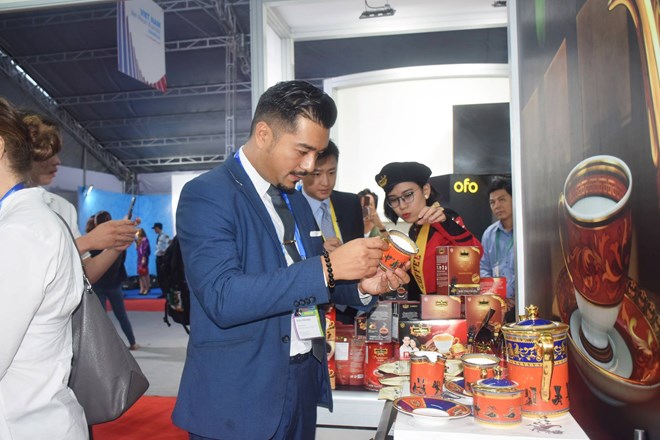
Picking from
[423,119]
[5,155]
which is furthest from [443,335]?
[423,119]

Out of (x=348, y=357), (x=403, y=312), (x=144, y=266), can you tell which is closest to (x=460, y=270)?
(x=403, y=312)

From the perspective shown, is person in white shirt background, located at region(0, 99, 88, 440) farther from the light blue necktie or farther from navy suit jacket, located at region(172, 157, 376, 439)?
the light blue necktie

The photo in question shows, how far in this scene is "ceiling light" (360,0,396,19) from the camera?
298 centimetres

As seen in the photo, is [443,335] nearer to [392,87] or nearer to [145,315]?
[392,87]

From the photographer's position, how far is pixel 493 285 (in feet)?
6.99

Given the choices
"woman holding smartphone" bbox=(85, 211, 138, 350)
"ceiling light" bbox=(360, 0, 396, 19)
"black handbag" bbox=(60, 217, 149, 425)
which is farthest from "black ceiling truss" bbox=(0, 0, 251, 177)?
"black handbag" bbox=(60, 217, 149, 425)

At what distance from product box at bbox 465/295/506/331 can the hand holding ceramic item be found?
481mm

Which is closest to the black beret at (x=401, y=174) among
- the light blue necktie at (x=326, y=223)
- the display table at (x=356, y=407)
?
the light blue necktie at (x=326, y=223)

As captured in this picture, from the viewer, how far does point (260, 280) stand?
1.20m

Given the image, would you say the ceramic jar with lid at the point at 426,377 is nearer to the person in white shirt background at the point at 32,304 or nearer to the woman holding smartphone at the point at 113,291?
the person in white shirt background at the point at 32,304

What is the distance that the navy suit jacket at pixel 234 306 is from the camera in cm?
120

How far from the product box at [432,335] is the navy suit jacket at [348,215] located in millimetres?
967

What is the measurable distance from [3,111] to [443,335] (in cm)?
144

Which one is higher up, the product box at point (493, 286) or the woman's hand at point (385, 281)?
the woman's hand at point (385, 281)
